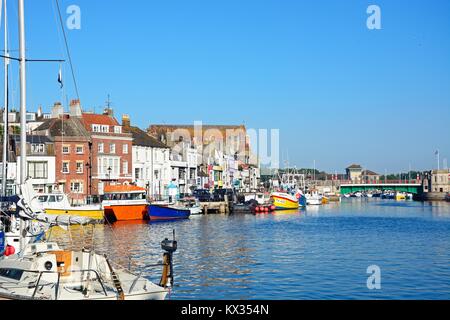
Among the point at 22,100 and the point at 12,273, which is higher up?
the point at 22,100

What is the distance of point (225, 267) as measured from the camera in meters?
36.8

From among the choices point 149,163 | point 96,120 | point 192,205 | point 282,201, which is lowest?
point 282,201

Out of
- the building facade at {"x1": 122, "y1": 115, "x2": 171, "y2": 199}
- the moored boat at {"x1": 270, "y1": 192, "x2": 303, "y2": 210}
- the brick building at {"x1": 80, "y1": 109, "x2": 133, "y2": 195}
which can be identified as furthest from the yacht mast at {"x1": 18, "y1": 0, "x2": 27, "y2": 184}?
the moored boat at {"x1": 270, "y1": 192, "x2": 303, "y2": 210}

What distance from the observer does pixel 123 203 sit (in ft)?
245

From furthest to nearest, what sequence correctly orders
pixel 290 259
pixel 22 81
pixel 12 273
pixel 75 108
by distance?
pixel 75 108 → pixel 290 259 → pixel 22 81 → pixel 12 273

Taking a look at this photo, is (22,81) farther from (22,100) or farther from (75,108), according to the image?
(75,108)

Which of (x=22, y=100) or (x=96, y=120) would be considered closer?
(x=22, y=100)

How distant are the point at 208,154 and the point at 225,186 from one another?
8386 millimetres

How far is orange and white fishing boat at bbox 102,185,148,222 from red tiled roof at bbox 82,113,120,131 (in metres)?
15.4

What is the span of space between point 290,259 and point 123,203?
3750 centimetres

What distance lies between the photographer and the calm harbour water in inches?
1173

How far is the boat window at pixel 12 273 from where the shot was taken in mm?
21434

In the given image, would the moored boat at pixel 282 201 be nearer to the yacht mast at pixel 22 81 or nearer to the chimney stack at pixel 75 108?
the chimney stack at pixel 75 108

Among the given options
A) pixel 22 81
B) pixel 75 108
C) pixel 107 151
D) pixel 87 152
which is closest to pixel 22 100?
pixel 22 81
